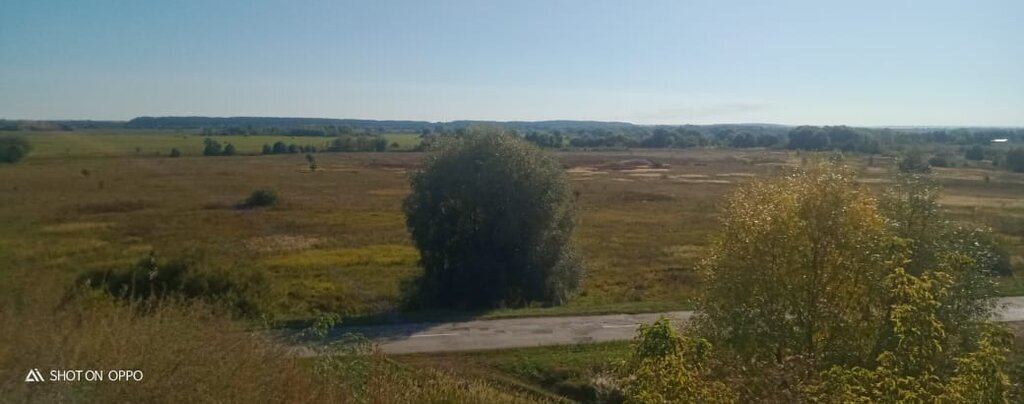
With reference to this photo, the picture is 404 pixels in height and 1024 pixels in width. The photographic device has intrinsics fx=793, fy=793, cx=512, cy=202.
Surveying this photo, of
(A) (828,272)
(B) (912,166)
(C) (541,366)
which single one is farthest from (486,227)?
(A) (828,272)

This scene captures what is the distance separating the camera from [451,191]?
93.8ft

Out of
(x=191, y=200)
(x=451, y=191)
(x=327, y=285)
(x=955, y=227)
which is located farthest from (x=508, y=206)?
(x=191, y=200)

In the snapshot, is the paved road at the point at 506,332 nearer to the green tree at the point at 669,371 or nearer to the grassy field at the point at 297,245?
the grassy field at the point at 297,245

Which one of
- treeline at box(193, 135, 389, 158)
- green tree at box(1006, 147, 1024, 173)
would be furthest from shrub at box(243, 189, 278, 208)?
green tree at box(1006, 147, 1024, 173)

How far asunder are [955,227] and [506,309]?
14.8 meters

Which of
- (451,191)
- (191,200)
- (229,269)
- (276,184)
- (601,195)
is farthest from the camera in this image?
(276,184)

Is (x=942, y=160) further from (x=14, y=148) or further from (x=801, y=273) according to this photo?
(x=14, y=148)

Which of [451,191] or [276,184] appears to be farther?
[276,184]

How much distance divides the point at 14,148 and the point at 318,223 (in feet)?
60.6

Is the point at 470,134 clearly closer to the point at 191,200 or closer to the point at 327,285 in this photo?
the point at 327,285

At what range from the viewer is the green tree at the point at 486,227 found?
28.6 metres

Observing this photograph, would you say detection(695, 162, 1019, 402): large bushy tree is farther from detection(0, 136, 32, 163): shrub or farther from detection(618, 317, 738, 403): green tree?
detection(0, 136, 32, 163): shrub

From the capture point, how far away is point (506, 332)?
22.1m

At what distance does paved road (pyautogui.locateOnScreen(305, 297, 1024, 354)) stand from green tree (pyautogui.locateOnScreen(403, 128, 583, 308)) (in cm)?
487
